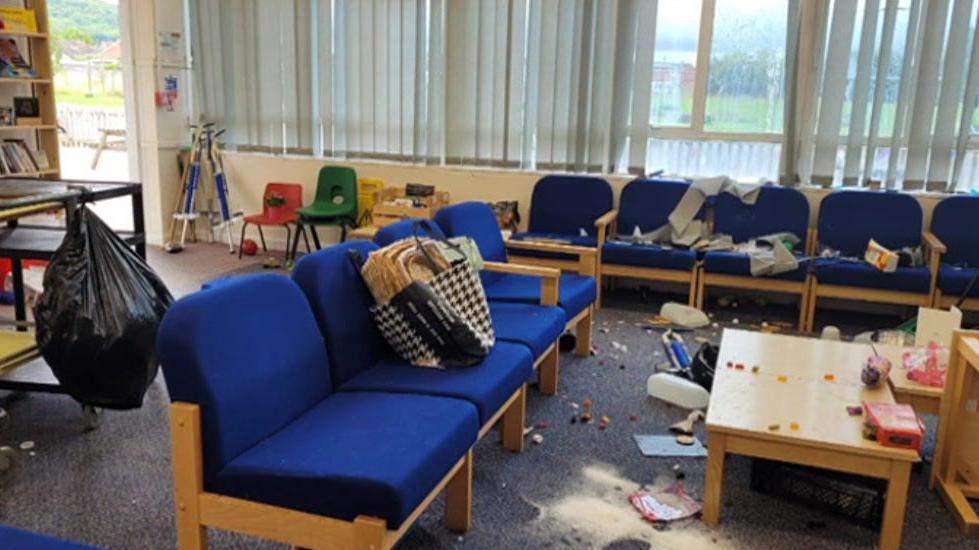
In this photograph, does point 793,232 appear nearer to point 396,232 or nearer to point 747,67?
point 747,67

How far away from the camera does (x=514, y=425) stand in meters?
2.94

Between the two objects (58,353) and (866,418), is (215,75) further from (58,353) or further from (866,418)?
(866,418)

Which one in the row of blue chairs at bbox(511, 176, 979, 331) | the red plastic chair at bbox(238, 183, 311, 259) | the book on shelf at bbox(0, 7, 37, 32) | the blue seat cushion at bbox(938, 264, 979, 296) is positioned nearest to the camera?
the blue seat cushion at bbox(938, 264, 979, 296)

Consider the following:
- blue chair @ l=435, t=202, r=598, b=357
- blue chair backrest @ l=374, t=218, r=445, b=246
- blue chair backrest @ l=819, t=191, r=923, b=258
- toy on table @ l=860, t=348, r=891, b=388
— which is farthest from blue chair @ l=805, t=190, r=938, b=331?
blue chair backrest @ l=374, t=218, r=445, b=246

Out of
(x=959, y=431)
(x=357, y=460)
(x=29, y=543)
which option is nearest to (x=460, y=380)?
(x=357, y=460)

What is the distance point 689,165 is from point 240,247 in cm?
341

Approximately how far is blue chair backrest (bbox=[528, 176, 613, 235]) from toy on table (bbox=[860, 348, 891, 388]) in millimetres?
2667

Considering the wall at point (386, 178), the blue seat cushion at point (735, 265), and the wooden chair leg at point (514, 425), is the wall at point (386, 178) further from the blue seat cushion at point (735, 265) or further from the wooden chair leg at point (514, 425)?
the wooden chair leg at point (514, 425)

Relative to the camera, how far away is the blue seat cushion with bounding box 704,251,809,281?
15.0ft

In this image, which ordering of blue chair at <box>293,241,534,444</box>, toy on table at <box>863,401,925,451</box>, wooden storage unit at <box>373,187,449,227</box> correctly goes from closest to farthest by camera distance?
toy on table at <box>863,401,925,451</box> < blue chair at <box>293,241,534,444</box> < wooden storage unit at <box>373,187,449,227</box>

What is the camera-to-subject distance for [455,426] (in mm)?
2133

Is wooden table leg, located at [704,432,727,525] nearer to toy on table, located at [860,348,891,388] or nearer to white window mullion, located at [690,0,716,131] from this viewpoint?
toy on table, located at [860,348,891,388]

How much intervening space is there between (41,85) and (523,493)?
4.84 meters

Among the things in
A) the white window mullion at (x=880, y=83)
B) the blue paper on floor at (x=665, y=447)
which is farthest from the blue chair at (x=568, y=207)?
the blue paper on floor at (x=665, y=447)
